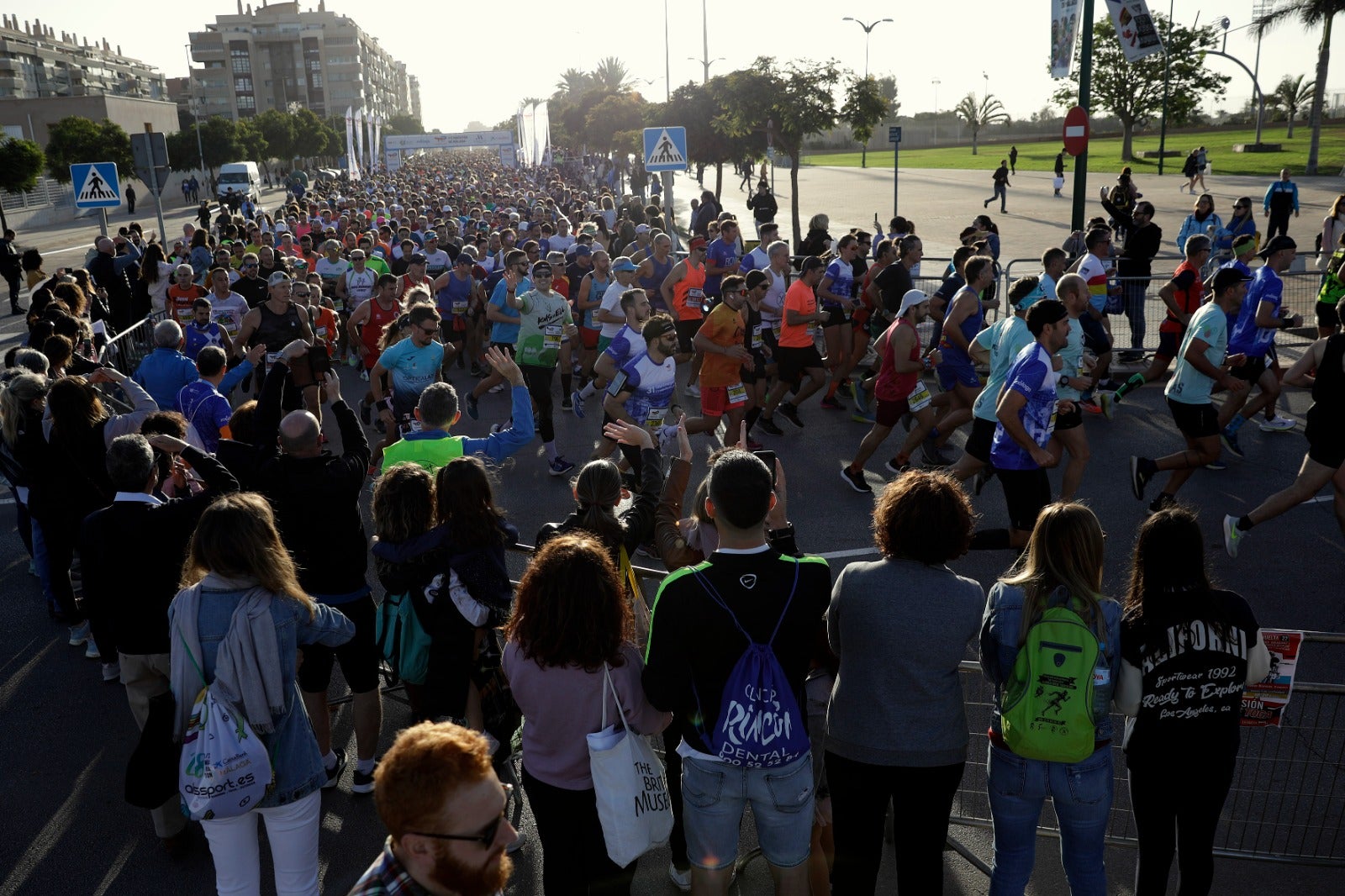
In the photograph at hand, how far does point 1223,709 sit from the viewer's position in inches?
125

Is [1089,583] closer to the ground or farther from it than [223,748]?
farther from it

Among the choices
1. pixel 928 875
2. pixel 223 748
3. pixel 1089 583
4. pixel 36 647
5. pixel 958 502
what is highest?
pixel 958 502

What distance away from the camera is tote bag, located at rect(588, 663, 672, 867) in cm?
296

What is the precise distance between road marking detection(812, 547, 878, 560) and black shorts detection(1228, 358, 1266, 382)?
4115 mm

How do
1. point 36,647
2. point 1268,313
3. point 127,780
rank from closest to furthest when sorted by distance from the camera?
point 127,780 → point 36,647 → point 1268,313

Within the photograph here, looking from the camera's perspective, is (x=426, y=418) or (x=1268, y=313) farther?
(x=1268, y=313)

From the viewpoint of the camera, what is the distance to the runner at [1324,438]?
607 centimetres

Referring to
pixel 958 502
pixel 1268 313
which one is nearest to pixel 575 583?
pixel 958 502

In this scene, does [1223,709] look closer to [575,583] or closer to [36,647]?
[575,583]

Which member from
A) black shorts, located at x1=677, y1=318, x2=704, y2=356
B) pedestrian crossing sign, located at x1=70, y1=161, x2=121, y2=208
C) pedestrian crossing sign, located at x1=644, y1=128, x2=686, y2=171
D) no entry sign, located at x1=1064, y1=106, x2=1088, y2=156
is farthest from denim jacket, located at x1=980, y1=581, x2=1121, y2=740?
pedestrian crossing sign, located at x1=70, y1=161, x2=121, y2=208

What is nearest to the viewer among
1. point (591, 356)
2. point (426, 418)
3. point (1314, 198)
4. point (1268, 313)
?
point (426, 418)

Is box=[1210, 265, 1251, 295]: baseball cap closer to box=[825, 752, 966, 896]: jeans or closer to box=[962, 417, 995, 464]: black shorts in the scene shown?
box=[962, 417, 995, 464]: black shorts

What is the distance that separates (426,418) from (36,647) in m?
3.47

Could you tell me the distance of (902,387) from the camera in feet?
27.2
